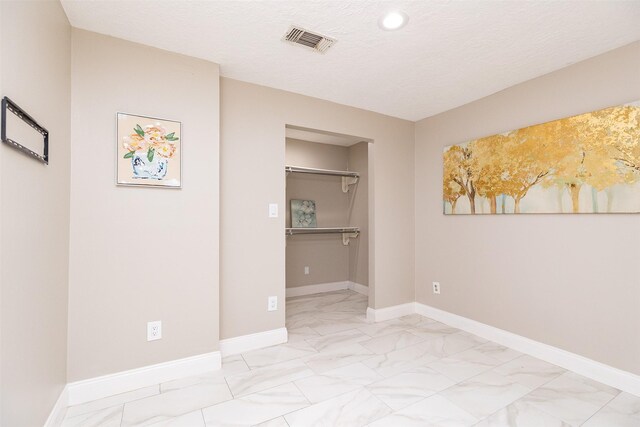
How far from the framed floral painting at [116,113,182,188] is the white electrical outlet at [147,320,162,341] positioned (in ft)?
3.14

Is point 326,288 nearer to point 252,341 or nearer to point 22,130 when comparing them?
point 252,341

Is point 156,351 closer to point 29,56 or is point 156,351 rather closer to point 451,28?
point 29,56

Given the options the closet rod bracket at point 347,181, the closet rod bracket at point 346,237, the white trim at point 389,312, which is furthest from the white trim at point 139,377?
the closet rod bracket at point 347,181

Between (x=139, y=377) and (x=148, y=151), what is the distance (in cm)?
152

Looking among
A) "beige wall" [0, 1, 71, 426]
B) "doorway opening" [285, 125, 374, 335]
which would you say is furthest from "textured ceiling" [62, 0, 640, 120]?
"doorway opening" [285, 125, 374, 335]

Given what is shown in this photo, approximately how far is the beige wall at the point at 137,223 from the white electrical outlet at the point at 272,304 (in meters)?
Result: 0.53

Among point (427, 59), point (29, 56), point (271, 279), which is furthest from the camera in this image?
point (271, 279)

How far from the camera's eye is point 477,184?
112 inches

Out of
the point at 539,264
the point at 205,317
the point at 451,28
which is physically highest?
the point at 451,28

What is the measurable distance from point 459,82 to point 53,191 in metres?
2.99

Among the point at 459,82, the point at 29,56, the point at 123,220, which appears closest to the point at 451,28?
the point at 459,82

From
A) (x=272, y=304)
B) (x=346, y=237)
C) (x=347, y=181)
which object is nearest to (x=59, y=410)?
(x=272, y=304)

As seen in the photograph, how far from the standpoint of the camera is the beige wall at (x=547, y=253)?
1969 millimetres

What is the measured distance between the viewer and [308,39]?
195 centimetres
